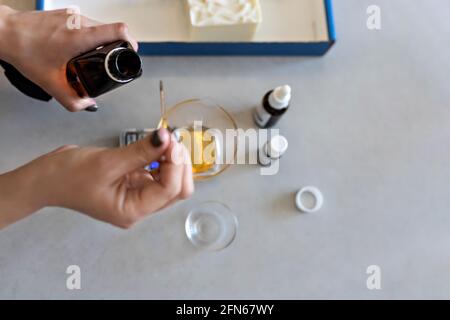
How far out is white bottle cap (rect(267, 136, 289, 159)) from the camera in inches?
30.2

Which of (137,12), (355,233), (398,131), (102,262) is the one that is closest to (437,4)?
(398,131)

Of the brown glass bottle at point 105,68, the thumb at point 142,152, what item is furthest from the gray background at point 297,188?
the thumb at point 142,152

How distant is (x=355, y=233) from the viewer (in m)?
0.80

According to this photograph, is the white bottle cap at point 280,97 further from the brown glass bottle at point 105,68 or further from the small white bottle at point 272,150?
the brown glass bottle at point 105,68

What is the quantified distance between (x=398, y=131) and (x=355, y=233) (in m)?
0.22

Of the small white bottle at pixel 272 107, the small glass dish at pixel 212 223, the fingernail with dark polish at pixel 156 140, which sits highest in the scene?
the small white bottle at pixel 272 107

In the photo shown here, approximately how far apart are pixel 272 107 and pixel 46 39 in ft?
1.26

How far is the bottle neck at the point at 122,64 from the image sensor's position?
63 cm

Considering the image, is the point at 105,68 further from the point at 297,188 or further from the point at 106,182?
the point at 297,188

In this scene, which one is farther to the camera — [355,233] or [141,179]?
[355,233]

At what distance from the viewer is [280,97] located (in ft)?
2.45

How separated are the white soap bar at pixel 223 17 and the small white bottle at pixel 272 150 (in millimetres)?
213

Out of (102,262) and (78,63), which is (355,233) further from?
(78,63)

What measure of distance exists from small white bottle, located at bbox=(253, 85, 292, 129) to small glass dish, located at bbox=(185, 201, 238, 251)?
173 mm
